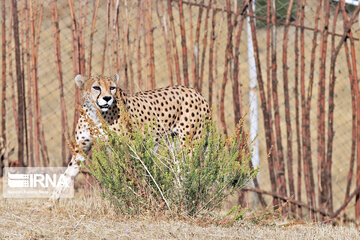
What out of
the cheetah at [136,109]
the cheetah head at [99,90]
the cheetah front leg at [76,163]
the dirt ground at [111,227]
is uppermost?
the cheetah head at [99,90]

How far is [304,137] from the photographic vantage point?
11.3ft

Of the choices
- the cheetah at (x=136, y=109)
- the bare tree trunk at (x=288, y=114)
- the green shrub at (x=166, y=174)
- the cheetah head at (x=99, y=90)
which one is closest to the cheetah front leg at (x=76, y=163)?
the cheetah at (x=136, y=109)

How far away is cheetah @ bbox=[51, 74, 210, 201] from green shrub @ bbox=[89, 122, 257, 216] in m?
0.25

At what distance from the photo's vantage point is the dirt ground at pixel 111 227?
7.26 ft

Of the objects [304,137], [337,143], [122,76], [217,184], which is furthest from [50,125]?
[217,184]

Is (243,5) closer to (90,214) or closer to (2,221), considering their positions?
(90,214)

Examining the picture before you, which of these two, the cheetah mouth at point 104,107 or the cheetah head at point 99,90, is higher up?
the cheetah head at point 99,90

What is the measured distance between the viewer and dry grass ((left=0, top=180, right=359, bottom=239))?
2.21 m

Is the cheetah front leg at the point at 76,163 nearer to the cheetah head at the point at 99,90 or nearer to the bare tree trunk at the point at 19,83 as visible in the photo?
the cheetah head at the point at 99,90

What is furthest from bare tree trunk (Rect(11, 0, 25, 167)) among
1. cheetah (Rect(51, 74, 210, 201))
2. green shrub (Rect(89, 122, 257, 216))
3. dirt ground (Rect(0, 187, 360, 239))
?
green shrub (Rect(89, 122, 257, 216))

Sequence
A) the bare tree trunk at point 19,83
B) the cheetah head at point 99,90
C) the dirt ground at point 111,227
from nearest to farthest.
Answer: the dirt ground at point 111,227 → the cheetah head at point 99,90 → the bare tree trunk at point 19,83

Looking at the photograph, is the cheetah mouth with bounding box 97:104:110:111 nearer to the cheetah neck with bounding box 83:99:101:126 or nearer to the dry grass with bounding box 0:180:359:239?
the cheetah neck with bounding box 83:99:101:126

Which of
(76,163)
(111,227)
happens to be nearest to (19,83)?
(76,163)

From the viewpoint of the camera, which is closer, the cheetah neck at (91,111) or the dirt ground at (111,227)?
the dirt ground at (111,227)
